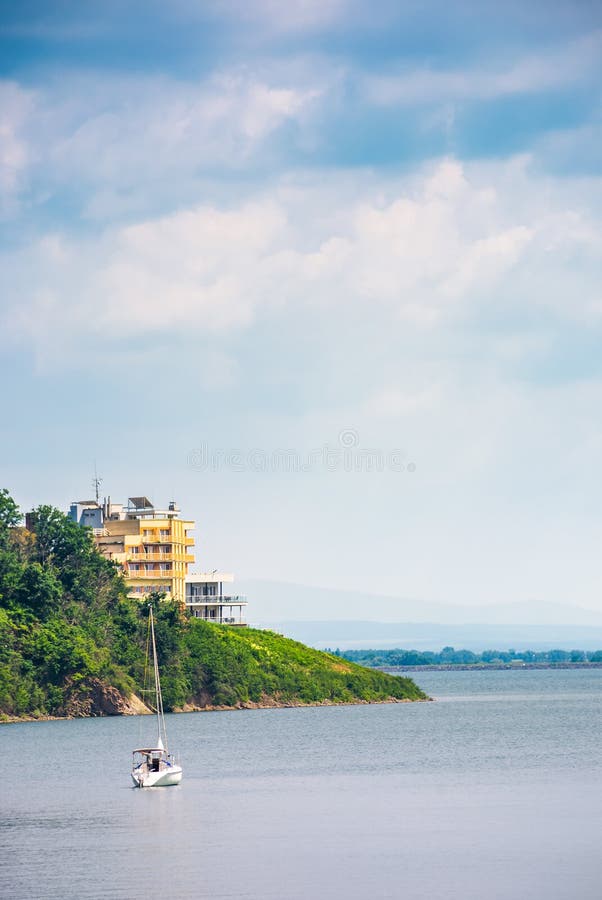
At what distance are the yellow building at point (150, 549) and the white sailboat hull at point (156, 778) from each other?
318 feet

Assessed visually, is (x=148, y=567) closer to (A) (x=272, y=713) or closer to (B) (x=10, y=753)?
(A) (x=272, y=713)

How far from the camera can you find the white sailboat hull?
270ft

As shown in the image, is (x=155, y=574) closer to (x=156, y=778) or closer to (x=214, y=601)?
(x=214, y=601)

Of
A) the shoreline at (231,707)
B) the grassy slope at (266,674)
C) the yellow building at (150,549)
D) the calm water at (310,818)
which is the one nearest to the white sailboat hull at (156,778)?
the calm water at (310,818)

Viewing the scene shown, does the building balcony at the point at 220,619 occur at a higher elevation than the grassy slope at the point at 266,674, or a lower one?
higher

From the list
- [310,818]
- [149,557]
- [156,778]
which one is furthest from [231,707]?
[310,818]

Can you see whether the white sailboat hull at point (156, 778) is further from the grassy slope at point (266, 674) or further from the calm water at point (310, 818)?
the grassy slope at point (266, 674)

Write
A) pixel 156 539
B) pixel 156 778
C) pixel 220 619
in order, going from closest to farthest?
pixel 156 778
pixel 156 539
pixel 220 619

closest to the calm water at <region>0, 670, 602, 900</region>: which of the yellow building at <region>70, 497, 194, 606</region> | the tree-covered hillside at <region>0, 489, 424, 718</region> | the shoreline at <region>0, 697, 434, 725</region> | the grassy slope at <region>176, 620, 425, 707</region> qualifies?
the shoreline at <region>0, 697, 434, 725</region>

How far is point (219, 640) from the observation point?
17175 centimetres

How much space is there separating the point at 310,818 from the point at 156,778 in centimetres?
1607

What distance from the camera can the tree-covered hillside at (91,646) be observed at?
146125mm

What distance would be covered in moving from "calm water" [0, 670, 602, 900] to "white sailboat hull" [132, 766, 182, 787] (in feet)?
4.08

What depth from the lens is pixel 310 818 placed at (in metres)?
68.4
